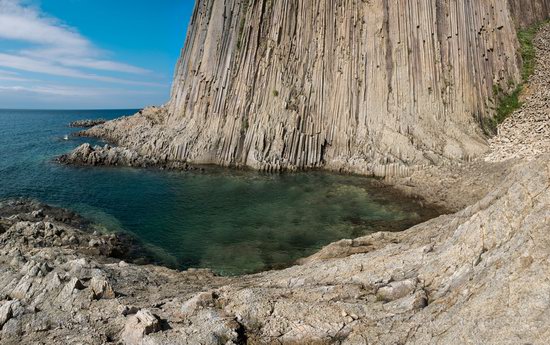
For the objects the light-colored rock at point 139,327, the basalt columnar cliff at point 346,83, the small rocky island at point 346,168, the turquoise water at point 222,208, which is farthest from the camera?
the basalt columnar cliff at point 346,83

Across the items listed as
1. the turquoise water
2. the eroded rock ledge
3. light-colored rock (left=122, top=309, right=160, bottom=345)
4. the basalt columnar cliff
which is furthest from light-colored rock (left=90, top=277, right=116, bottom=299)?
the basalt columnar cliff

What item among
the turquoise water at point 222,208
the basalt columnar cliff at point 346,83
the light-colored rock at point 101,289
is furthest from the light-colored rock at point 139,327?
the basalt columnar cliff at point 346,83

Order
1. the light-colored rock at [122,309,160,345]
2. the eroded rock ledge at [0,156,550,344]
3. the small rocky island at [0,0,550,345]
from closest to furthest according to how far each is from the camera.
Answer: the eroded rock ledge at [0,156,550,344] < the small rocky island at [0,0,550,345] < the light-colored rock at [122,309,160,345]

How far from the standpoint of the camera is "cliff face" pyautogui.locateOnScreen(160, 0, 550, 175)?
4181cm

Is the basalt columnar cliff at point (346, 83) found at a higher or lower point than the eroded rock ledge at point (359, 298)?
higher

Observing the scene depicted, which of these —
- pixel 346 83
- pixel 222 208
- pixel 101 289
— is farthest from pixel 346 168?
pixel 101 289

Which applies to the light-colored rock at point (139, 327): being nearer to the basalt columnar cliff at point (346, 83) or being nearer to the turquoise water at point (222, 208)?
the turquoise water at point (222, 208)

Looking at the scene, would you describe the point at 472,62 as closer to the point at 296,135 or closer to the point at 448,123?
the point at 448,123

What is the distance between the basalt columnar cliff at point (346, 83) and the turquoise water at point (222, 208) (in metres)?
5.41

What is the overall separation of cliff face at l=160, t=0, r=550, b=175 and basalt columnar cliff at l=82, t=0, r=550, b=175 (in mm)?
135

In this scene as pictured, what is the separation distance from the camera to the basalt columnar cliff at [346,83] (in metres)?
41.7

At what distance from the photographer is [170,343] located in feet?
28.1

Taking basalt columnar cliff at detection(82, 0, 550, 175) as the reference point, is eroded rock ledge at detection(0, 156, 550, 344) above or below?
below

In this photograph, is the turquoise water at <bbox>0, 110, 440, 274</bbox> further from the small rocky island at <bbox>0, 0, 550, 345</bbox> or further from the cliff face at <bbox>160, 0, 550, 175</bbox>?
the cliff face at <bbox>160, 0, 550, 175</bbox>
